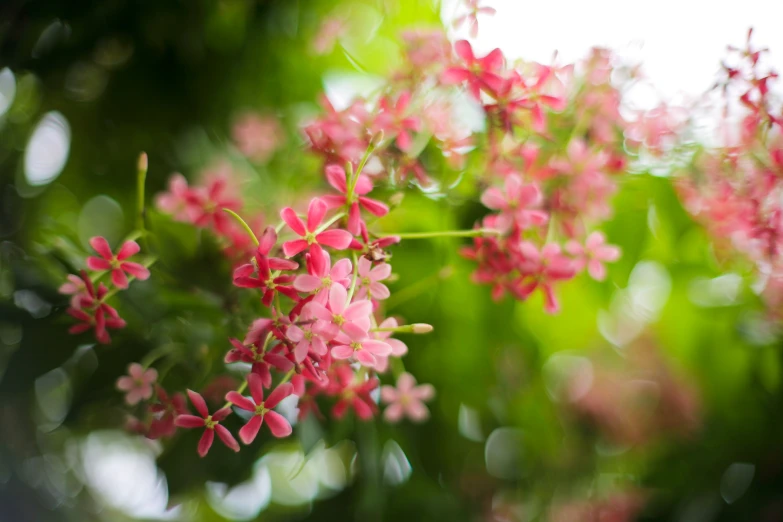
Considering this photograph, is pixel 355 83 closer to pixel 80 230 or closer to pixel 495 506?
pixel 80 230

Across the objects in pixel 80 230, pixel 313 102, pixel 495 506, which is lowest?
pixel 495 506

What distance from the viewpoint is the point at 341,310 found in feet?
0.75

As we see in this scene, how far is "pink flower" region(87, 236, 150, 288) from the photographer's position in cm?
30

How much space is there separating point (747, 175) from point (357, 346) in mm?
317

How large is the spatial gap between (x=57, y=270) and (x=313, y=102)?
29 centimetres

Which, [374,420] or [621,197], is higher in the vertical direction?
[621,197]

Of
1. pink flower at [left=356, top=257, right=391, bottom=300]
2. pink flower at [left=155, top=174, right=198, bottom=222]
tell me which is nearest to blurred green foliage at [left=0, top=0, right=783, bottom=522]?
pink flower at [left=155, top=174, right=198, bottom=222]

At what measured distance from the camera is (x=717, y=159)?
0.43m

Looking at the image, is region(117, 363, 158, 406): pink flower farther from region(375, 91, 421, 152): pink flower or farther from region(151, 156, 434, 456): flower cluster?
region(375, 91, 421, 152): pink flower

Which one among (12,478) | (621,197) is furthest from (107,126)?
(621,197)

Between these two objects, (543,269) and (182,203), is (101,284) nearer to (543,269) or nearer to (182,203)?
(182,203)

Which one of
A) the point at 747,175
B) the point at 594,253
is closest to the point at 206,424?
the point at 594,253

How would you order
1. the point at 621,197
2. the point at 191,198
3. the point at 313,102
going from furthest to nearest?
the point at 313,102 → the point at 621,197 → the point at 191,198

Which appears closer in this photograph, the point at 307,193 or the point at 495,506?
the point at 307,193
